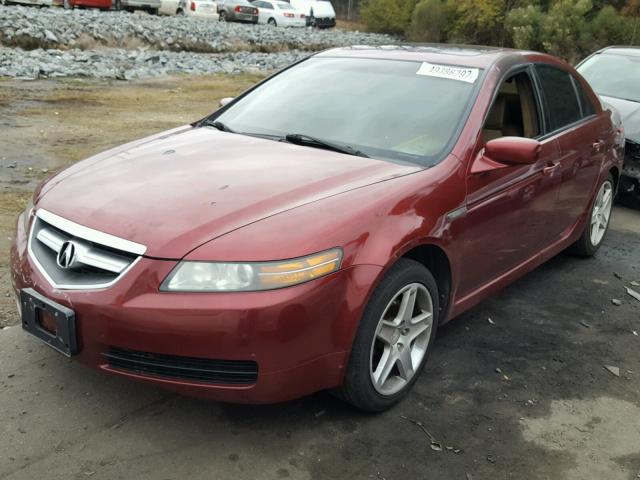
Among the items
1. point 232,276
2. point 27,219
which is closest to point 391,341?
point 232,276

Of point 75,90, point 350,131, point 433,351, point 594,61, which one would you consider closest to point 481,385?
point 433,351

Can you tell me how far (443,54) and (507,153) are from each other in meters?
0.97

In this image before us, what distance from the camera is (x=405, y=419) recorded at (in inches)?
125

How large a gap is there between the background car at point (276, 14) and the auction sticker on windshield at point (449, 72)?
113ft

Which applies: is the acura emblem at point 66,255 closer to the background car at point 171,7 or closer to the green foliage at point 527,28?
the green foliage at point 527,28

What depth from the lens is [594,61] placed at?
8586 millimetres

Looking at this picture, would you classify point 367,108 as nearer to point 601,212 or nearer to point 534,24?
point 601,212

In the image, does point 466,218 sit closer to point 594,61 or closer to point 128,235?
point 128,235

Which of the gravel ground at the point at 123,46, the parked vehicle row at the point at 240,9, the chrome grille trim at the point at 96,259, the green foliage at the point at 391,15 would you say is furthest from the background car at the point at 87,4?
the chrome grille trim at the point at 96,259

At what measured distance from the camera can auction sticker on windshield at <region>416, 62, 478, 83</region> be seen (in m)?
3.92

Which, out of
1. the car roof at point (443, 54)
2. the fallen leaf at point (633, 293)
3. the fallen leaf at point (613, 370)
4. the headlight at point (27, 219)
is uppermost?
the car roof at point (443, 54)

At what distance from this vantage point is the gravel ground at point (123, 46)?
15562 mm

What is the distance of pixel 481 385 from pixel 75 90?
37.5ft

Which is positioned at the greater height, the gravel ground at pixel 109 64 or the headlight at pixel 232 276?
the headlight at pixel 232 276
